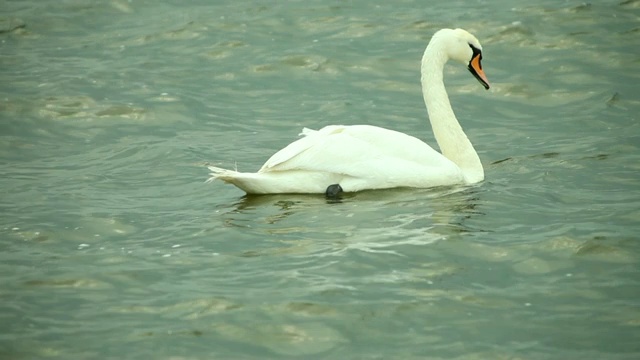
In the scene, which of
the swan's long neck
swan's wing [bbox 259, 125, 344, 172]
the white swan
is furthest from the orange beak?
swan's wing [bbox 259, 125, 344, 172]

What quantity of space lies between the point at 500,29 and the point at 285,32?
119 inches

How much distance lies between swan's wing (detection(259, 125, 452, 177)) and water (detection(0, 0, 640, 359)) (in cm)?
28

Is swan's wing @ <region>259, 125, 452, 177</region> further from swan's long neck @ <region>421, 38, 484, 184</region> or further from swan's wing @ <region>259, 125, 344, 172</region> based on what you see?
swan's long neck @ <region>421, 38, 484, 184</region>

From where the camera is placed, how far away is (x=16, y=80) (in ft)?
49.3

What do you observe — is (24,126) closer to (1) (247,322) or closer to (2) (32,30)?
(2) (32,30)

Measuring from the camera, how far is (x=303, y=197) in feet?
32.8

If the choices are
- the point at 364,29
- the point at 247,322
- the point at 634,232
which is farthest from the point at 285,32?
the point at 247,322

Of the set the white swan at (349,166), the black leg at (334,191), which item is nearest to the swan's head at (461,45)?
the white swan at (349,166)

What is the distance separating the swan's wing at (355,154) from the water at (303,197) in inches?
10.9

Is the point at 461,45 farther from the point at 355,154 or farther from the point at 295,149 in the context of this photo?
the point at 295,149

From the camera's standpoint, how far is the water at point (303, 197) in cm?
711

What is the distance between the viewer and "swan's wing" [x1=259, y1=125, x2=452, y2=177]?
390 inches

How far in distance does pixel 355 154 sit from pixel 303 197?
56cm

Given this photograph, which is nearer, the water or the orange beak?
the water
